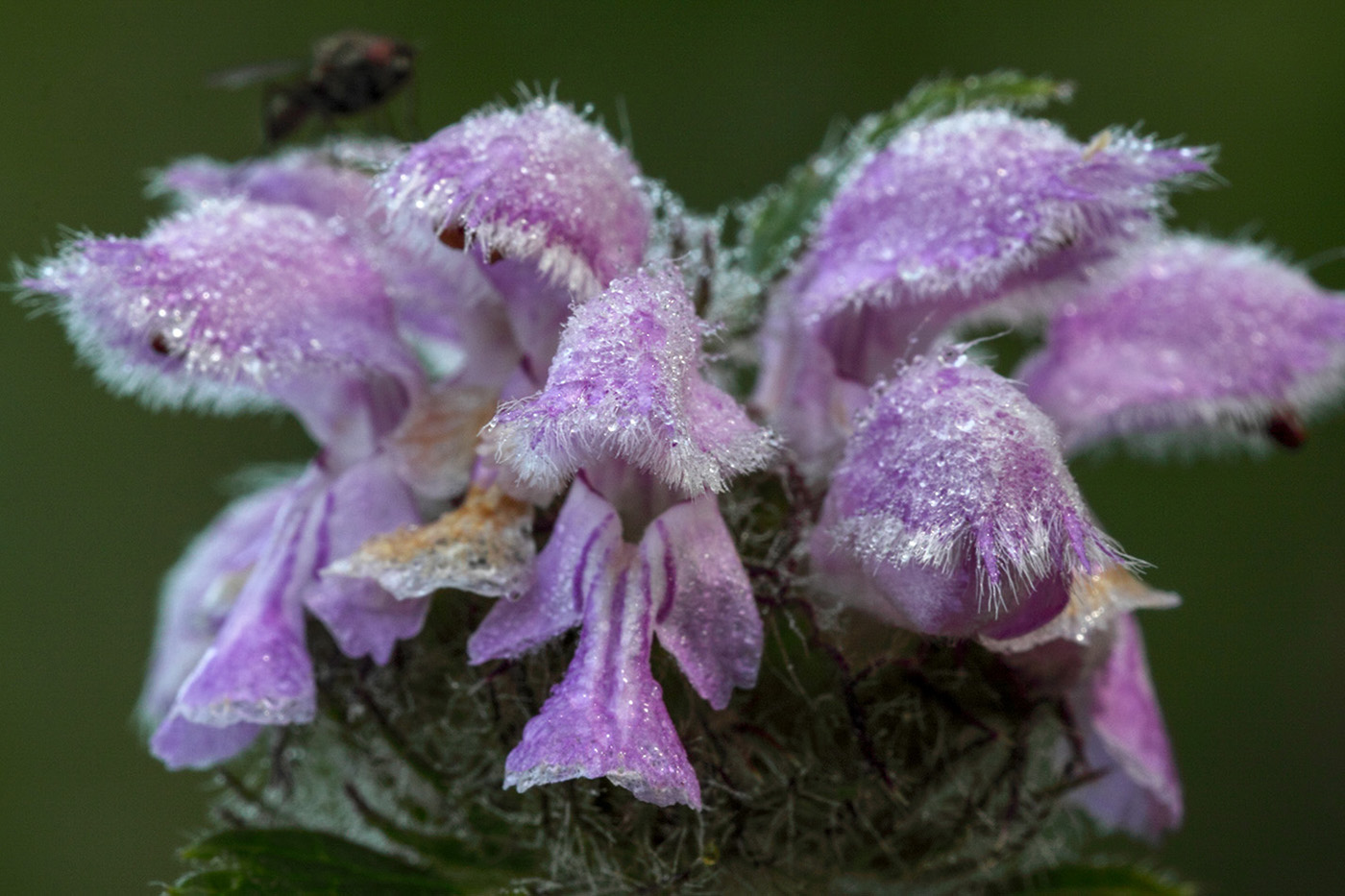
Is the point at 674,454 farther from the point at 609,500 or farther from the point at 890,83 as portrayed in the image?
the point at 890,83

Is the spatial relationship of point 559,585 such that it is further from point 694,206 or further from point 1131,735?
point 694,206

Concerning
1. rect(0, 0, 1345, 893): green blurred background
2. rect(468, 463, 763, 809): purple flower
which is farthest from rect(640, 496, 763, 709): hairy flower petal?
rect(0, 0, 1345, 893): green blurred background

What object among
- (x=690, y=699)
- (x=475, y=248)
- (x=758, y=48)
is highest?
(x=758, y=48)

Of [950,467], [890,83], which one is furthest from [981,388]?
[890,83]

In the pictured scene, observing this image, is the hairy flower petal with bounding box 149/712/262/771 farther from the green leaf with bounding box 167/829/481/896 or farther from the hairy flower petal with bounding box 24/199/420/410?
the hairy flower petal with bounding box 24/199/420/410

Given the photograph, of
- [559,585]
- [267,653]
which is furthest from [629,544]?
[267,653]

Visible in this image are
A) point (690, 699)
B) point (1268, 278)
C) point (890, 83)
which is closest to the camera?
point (690, 699)

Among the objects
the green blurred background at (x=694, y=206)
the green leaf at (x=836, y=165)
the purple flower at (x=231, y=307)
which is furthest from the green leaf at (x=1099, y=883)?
the green blurred background at (x=694, y=206)
